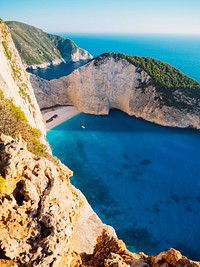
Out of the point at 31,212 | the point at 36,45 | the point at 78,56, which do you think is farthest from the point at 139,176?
the point at 78,56

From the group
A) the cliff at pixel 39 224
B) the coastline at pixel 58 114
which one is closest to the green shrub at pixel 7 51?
the coastline at pixel 58 114

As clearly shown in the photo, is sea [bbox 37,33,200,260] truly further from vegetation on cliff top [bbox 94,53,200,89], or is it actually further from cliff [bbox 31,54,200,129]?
vegetation on cliff top [bbox 94,53,200,89]

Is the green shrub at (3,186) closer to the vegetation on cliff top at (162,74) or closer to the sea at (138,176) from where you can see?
the sea at (138,176)

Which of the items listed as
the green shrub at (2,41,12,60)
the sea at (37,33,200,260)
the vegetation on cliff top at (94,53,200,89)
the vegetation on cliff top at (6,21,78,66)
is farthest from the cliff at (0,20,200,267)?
the vegetation on cliff top at (6,21,78,66)

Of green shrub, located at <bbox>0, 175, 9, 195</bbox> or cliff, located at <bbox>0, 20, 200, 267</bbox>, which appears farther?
green shrub, located at <bbox>0, 175, 9, 195</bbox>

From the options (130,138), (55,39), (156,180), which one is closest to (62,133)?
(130,138)

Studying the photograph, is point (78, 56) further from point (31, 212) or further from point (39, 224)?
point (39, 224)
